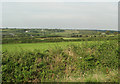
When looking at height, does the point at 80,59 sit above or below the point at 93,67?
above

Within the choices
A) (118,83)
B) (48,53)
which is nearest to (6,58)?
(48,53)

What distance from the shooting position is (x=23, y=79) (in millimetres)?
4449

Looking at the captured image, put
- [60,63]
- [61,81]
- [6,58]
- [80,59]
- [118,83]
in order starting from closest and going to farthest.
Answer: [118,83]
[61,81]
[6,58]
[60,63]
[80,59]

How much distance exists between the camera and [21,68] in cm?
453

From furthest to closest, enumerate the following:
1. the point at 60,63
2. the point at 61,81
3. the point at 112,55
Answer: the point at 112,55 < the point at 60,63 < the point at 61,81

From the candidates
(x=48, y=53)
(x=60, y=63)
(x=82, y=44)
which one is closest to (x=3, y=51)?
(x=48, y=53)

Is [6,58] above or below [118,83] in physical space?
above

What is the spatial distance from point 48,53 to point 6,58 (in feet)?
5.76

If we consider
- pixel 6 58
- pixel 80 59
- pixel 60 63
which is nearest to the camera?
pixel 6 58

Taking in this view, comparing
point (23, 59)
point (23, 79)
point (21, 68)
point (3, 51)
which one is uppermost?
point (3, 51)

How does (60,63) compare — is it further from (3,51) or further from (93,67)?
(3,51)

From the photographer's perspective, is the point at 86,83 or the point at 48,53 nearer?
the point at 86,83

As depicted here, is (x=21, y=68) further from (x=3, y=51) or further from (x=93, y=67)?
(x=93, y=67)

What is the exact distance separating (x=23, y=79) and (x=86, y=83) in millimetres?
2411
